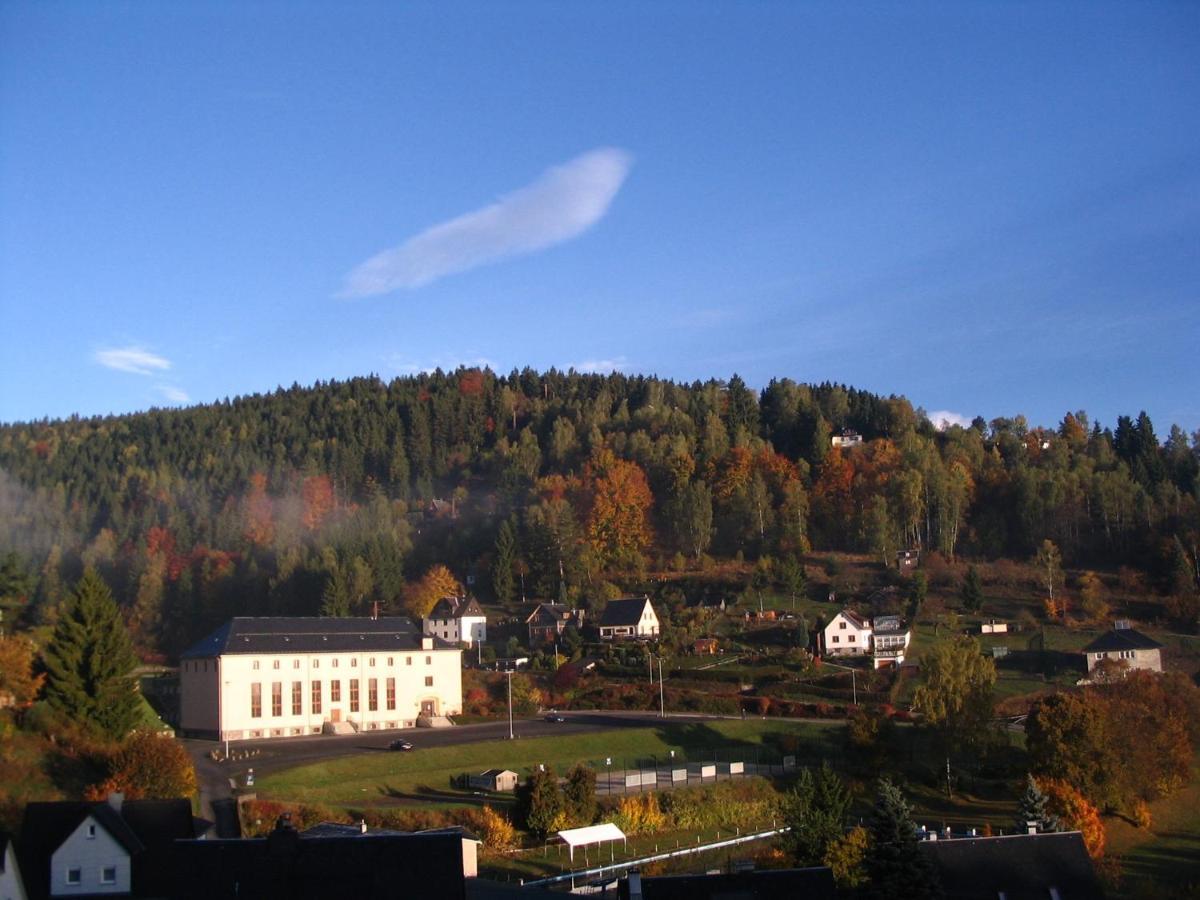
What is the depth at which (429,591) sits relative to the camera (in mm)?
85500

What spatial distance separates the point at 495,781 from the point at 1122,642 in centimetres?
3380

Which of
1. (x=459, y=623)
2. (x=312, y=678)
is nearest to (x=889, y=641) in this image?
(x=459, y=623)

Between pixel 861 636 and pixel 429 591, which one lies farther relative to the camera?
pixel 429 591

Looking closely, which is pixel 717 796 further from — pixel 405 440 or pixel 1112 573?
pixel 405 440

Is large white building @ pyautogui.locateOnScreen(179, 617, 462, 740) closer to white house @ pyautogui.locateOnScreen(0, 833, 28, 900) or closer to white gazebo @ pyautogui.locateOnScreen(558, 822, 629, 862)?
white gazebo @ pyautogui.locateOnScreen(558, 822, 629, 862)

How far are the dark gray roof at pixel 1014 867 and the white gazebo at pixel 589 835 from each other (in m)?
10.6

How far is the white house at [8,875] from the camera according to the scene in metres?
21.5

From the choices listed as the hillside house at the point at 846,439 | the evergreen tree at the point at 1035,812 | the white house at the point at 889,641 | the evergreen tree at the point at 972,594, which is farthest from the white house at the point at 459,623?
the evergreen tree at the point at 1035,812

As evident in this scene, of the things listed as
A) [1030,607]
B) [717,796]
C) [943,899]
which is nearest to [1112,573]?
[1030,607]

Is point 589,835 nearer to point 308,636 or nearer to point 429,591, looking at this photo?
point 308,636

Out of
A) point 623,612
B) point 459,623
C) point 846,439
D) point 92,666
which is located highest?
point 846,439

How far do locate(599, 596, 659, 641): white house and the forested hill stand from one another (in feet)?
43.4

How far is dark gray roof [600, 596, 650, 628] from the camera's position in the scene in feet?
238

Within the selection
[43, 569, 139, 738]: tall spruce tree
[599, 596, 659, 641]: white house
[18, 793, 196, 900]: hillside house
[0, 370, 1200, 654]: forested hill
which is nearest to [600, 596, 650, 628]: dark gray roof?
[599, 596, 659, 641]: white house
